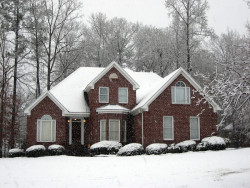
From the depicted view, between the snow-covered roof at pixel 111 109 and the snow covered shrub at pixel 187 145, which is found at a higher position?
the snow-covered roof at pixel 111 109

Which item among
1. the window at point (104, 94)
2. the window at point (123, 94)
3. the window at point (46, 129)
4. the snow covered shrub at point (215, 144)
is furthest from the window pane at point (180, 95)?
the window at point (46, 129)

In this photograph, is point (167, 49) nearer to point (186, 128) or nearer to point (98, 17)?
point (98, 17)

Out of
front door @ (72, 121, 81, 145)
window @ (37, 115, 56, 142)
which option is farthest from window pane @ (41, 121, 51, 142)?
front door @ (72, 121, 81, 145)

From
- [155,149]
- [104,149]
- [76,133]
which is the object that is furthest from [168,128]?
[76,133]

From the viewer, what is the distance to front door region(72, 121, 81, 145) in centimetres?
2716

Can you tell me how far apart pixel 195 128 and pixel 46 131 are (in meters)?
12.1

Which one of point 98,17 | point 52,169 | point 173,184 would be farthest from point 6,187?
point 98,17

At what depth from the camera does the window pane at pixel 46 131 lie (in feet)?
83.7

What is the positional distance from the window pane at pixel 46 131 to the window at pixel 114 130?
4959mm

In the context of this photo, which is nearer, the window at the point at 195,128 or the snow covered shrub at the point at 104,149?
the snow covered shrub at the point at 104,149

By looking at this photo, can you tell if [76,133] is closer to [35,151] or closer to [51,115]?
[51,115]

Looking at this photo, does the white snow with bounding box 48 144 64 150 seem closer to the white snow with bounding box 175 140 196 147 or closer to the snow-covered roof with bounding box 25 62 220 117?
the snow-covered roof with bounding box 25 62 220 117

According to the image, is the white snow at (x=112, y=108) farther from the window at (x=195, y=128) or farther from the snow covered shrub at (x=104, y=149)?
the window at (x=195, y=128)

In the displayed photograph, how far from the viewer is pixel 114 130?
26.0 metres
